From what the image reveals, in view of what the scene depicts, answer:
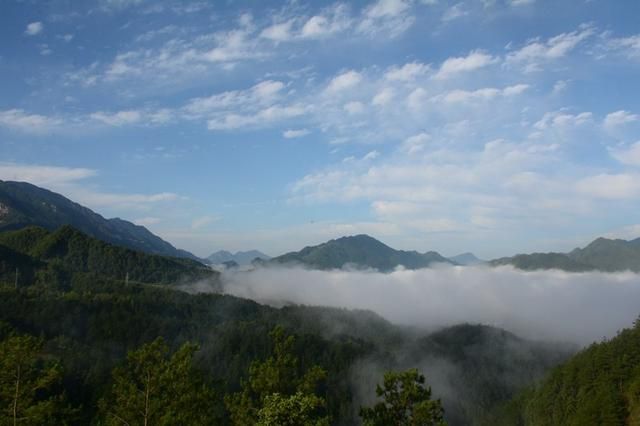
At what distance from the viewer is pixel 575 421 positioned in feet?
Result: 550

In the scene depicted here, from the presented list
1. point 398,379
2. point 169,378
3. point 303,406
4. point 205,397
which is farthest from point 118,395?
point 398,379

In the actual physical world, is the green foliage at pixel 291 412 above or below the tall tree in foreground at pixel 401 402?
above

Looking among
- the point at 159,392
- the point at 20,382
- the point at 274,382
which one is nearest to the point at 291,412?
the point at 274,382

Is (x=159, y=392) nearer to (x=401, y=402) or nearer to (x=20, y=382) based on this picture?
(x=20, y=382)

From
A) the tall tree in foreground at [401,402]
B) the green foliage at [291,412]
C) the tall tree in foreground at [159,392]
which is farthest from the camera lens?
the tall tree in foreground at [159,392]

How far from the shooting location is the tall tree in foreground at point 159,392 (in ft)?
104

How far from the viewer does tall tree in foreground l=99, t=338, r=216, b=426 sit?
31.7 m

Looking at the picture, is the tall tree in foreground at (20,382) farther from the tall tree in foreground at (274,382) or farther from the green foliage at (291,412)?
the green foliage at (291,412)

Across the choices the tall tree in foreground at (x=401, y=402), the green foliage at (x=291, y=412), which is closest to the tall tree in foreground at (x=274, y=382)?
the green foliage at (x=291, y=412)

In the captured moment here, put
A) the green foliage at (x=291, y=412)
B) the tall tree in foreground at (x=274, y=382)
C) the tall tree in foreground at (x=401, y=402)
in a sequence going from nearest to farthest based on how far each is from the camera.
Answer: the green foliage at (x=291, y=412) → the tall tree in foreground at (x=274, y=382) → the tall tree in foreground at (x=401, y=402)

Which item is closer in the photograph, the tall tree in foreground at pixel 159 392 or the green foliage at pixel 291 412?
the green foliage at pixel 291 412

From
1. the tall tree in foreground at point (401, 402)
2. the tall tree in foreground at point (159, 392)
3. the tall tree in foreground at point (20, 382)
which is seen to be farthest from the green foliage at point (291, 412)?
the tall tree in foreground at point (20, 382)

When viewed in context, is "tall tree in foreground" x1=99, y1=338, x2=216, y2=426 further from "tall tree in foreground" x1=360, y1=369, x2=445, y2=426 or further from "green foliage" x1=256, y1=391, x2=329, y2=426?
"tall tree in foreground" x1=360, y1=369, x2=445, y2=426

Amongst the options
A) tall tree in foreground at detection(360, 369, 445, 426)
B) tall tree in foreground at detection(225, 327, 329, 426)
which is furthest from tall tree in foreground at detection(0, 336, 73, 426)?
tall tree in foreground at detection(360, 369, 445, 426)
